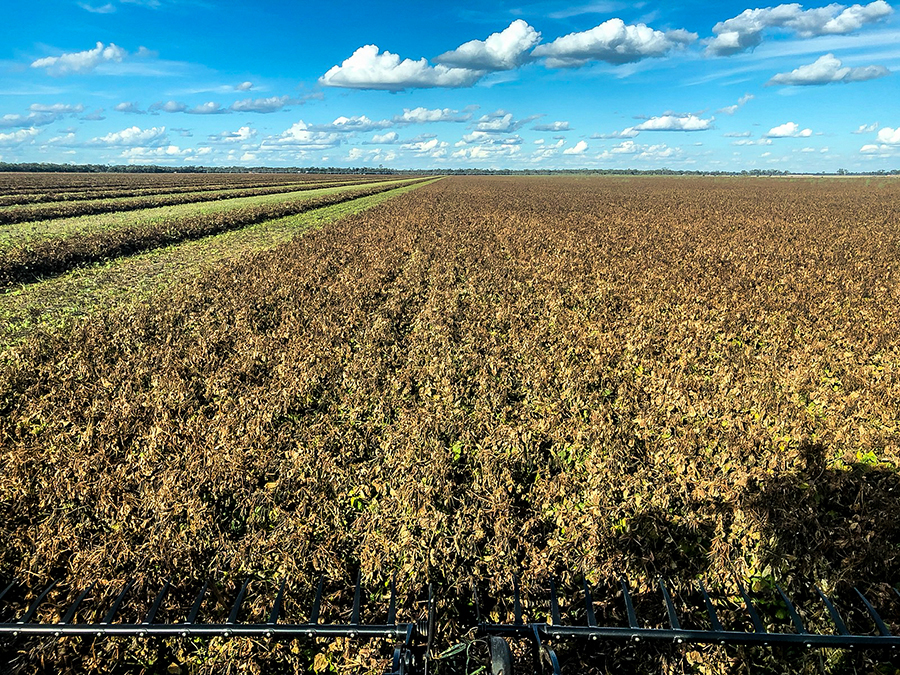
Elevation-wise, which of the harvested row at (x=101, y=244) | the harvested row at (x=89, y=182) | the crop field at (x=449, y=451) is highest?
the harvested row at (x=89, y=182)

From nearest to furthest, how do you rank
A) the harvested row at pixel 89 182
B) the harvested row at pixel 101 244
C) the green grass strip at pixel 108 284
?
1. the green grass strip at pixel 108 284
2. the harvested row at pixel 101 244
3. the harvested row at pixel 89 182

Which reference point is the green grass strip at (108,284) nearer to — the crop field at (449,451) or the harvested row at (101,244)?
the crop field at (449,451)

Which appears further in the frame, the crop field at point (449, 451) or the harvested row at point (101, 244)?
the harvested row at point (101, 244)

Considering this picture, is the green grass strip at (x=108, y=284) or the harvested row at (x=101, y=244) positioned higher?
the harvested row at (x=101, y=244)

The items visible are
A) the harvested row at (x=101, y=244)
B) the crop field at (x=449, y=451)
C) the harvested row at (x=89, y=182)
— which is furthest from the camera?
the harvested row at (x=89, y=182)

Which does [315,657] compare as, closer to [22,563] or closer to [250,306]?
[22,563]

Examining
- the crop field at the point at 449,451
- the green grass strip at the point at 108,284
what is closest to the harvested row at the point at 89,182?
the green grass strip at the point at 108,284

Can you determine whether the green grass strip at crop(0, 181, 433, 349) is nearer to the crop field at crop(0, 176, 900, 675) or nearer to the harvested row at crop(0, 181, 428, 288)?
the crop field at crop(0, 176, 900, 675)

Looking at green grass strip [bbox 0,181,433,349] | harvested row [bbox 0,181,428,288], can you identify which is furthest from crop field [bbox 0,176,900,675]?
harvested row [bbox 0,181,428,288]
